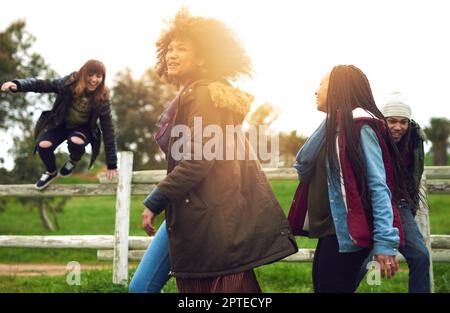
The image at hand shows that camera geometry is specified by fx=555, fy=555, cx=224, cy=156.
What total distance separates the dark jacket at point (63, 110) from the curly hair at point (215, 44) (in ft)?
6.42

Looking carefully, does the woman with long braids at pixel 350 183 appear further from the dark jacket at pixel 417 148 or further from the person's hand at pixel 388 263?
the dark jacket at pixel 417 148

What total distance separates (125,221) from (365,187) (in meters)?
3.50

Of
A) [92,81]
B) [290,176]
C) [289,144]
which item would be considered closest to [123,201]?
[92,81]

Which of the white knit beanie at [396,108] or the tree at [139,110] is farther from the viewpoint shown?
the tree at [139,110]

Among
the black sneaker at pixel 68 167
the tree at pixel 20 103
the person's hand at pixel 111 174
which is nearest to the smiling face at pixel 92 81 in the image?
the black sneaker at pixel 68 167

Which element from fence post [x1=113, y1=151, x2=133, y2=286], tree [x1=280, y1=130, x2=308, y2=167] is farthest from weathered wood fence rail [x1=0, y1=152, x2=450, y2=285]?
tree [x1=280, y1=130, x2=308, y2=167]

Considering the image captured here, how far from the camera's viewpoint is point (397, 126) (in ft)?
10.9

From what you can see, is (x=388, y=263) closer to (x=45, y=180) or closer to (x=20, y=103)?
(x=45, y=180)

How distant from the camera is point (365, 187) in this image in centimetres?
251

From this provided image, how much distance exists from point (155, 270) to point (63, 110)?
2.28m

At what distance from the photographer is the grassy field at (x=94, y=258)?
5746mm

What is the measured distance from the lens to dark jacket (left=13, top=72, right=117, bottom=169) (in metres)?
4.47

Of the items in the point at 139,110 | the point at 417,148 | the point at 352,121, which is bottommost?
the point at 417,148

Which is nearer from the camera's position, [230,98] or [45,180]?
[230,98]
